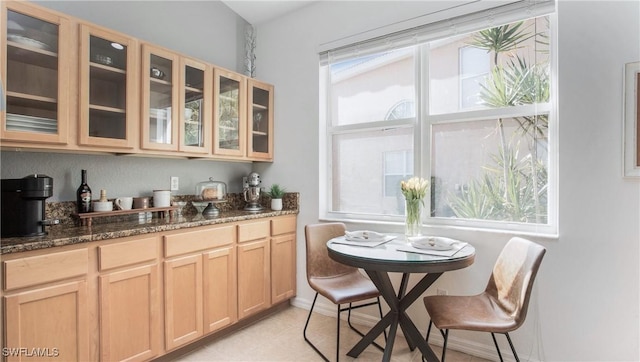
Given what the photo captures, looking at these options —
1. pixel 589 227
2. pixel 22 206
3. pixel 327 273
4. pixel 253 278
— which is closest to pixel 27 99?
pixel 22 206

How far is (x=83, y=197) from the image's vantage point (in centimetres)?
212

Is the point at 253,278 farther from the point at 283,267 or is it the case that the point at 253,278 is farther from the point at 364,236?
the point at 364,236

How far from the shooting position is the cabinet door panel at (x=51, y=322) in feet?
4.93

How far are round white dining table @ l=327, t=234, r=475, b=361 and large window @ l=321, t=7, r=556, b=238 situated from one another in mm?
545

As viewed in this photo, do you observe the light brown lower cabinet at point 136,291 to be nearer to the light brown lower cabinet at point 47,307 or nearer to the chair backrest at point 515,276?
the light brown lower cabinet at point 47,307

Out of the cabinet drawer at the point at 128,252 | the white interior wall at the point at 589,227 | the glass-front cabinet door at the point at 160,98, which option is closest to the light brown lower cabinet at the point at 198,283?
the cabinet drawer at the point at 128,252

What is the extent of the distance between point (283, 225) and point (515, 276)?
1890mm

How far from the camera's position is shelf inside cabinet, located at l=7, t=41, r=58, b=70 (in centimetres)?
171

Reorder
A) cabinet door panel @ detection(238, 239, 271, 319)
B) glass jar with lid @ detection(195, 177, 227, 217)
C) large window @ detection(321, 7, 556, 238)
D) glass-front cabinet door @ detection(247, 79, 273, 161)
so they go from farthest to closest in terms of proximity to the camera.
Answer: glass-front cabinet door @ detection(247, 79, 273, 161) → glass jar with lid @ detection(195, 177, 227, 217) → cabinet door panel @ detection(238, 239, 271, 319) → large window @ detection(321, 7, 556, 238)

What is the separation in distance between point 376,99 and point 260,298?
6.62 ft

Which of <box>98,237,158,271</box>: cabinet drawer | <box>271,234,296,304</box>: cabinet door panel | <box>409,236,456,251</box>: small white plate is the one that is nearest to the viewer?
<box>98,237,158,271</box>: cabinet drawer

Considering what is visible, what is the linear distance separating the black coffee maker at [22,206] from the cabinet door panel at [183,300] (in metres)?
0.73

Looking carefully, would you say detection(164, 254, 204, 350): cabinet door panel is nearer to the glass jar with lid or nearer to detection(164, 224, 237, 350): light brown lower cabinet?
detection(164, 224, 237, 350): light brown lower cabinet

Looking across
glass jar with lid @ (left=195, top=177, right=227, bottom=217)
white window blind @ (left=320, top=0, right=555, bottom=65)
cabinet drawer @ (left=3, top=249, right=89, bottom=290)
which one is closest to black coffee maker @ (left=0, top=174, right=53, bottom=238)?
cabinet drawer @ (left=3, top=249, right=89, bottom=290)
